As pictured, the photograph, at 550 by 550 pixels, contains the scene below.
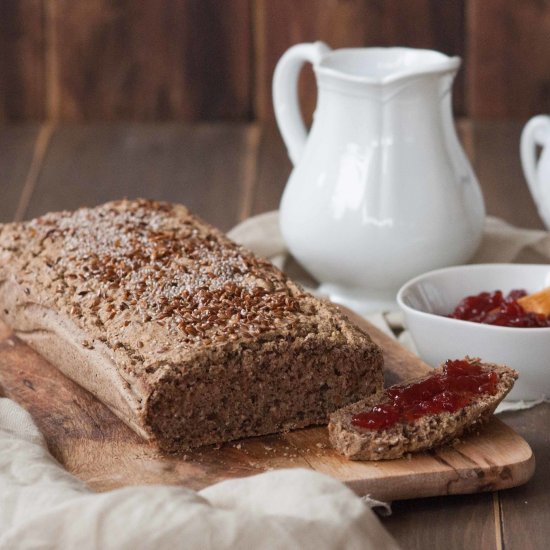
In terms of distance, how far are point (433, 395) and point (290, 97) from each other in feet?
3.55

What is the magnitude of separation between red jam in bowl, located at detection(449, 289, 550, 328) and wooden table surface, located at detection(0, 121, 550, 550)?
1.00 meters

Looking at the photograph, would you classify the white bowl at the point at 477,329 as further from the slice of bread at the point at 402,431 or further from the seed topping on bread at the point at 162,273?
the seed topping on bread at the point at 162,273

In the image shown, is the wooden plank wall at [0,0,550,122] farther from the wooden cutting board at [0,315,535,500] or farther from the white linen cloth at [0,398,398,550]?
the white linen cloth at [0,398,398,550]

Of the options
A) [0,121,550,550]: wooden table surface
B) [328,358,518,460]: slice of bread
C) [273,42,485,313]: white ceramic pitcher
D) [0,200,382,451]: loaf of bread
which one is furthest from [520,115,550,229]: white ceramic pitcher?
[328,358,518,460]: slice of bread

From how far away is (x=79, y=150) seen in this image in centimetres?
391

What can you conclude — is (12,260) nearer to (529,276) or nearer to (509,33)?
(529,276)

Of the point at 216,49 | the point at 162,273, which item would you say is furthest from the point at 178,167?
the point at 162,273

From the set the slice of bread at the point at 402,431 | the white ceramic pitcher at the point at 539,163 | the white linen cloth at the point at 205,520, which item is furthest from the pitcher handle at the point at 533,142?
the white linen cloth at the point at 205,520

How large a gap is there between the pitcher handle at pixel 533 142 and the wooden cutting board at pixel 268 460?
1053mm

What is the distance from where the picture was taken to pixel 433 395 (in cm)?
191

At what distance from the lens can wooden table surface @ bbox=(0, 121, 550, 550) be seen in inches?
135

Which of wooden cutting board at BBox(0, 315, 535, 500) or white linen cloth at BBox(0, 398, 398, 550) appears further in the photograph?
wooden cutting board at BBox(0, 315, 535, 500)

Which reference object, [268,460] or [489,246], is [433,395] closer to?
[268,460]

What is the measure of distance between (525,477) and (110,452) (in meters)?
0.70
